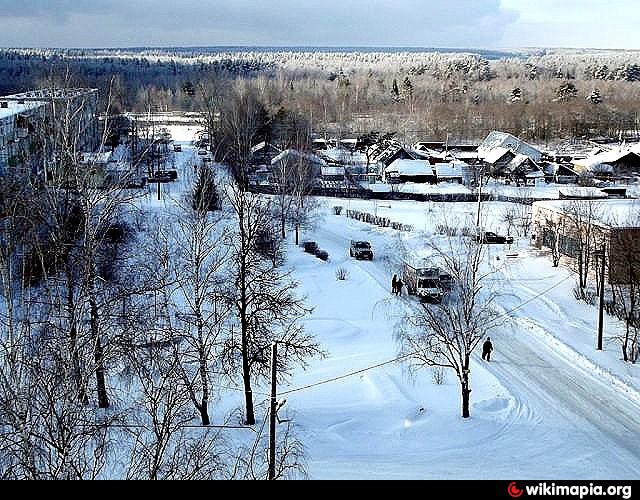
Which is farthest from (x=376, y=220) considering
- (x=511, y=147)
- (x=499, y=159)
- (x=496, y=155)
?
(x=511, y=147)

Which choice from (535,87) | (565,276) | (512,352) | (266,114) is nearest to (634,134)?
(535,87)

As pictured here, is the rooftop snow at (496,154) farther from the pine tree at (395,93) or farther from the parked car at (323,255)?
the pine tree at (395,93)

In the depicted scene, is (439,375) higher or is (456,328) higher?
(456,328)

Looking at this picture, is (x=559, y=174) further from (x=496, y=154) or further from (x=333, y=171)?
(x=333, y=171)

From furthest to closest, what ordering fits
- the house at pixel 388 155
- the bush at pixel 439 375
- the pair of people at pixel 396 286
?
the house at pixel 388 155
the pair of people at pixel 396 286
the bush at pixel 439 375

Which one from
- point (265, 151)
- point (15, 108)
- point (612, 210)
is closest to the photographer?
point (612, 210)

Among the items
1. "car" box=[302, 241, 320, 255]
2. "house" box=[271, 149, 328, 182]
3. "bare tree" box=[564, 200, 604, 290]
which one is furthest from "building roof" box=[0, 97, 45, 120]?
"bare tree" box=[564, 200, 604, 290]

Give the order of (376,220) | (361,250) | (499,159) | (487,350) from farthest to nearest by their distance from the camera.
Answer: (499,159) → (376,220) → (361,250) → (487,350)
